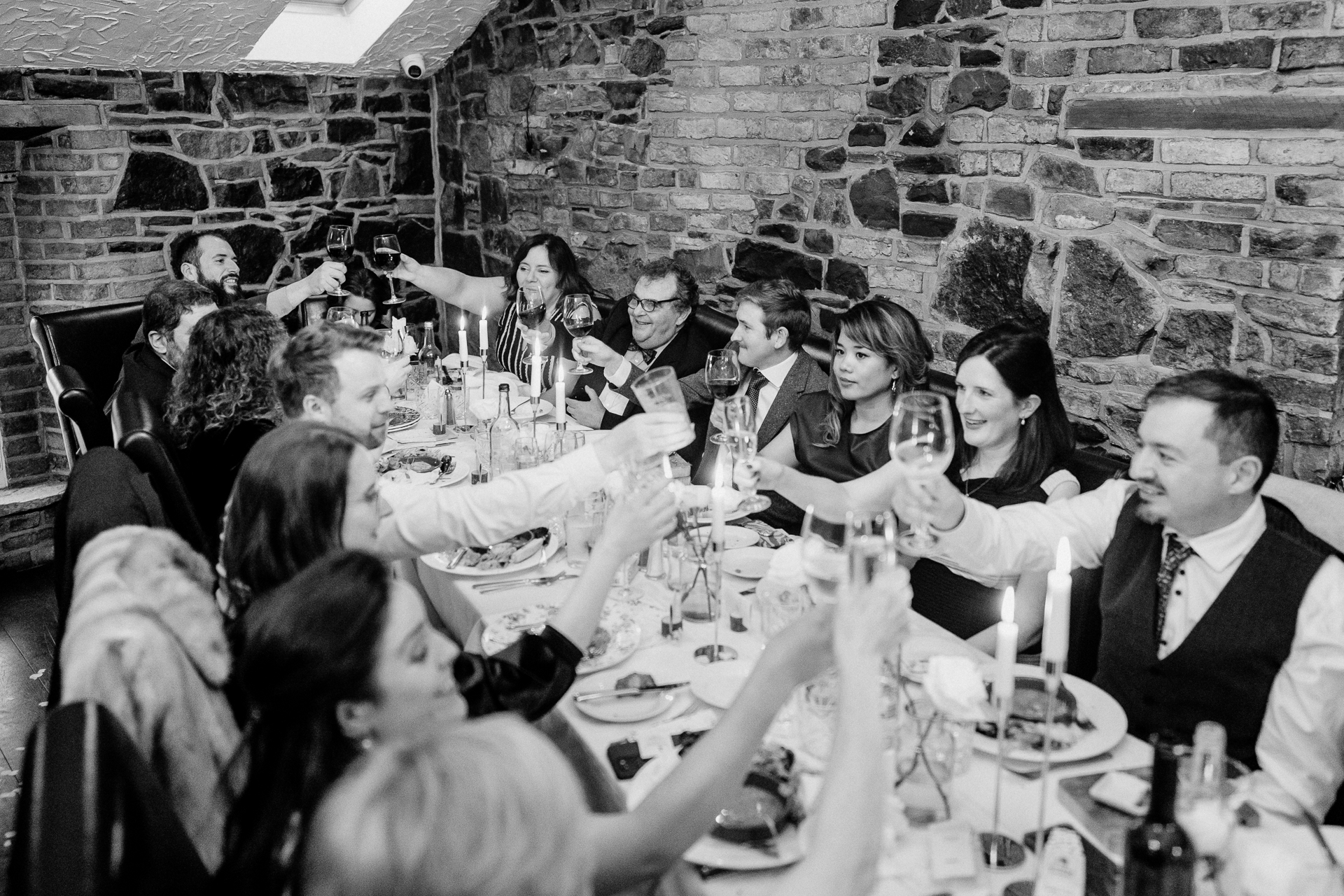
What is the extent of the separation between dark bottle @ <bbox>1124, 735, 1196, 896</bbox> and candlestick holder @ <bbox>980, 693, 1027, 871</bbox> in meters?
0.20

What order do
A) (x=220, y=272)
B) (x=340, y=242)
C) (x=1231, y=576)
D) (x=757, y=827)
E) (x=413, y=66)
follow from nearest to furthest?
(x=757, y=827), (x=1231, y=576), (x=340, y=242), (x=220, y=272), (x=413, y=66)

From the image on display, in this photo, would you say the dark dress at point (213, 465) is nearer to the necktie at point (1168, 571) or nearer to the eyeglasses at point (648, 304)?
the eyeglasses at point (648, 304)

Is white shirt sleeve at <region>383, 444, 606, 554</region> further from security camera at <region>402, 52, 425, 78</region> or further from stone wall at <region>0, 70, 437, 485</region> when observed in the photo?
security camera at <region>402, 52, 425, 78</region>

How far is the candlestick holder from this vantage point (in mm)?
1415

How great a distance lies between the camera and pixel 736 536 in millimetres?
2592

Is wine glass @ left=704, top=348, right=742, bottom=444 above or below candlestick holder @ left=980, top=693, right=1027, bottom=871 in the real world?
above

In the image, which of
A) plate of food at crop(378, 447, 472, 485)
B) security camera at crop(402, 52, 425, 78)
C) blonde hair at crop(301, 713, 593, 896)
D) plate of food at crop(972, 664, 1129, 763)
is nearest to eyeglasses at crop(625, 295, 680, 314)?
plate of food at crop(378, 447, 472, 485)

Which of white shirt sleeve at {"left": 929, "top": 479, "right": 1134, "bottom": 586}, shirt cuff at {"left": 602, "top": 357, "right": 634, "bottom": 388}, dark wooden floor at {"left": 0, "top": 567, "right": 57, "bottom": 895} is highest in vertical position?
shirt cuff at {"left": 602, "top": 357, "right": 634, "bottom": 388}

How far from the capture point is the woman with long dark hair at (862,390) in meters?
3.09

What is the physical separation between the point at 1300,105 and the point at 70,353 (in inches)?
153

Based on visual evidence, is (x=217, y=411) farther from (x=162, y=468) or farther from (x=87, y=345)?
(x=87, y=345)

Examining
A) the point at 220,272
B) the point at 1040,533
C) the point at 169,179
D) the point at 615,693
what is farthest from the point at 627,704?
the point at 169,179

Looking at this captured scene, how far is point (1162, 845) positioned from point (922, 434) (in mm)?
777

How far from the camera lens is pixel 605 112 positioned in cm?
504
